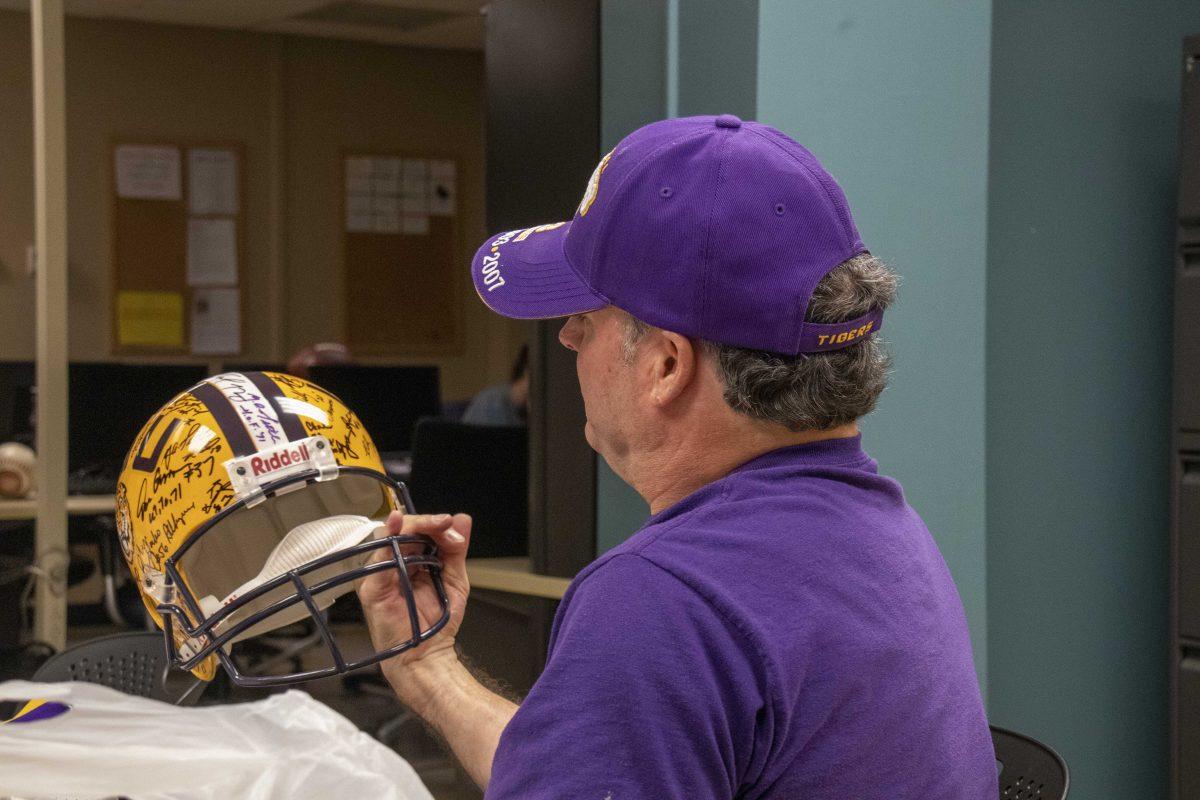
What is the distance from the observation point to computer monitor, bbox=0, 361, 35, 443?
4602 mm

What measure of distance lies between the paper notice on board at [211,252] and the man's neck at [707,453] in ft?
20.0

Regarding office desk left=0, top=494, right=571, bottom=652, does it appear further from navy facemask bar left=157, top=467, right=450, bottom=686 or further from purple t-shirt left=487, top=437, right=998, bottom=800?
purple t-shirt left=487, top=437, right=998, bottom=800

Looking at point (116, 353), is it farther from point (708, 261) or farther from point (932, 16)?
point (708, 261)

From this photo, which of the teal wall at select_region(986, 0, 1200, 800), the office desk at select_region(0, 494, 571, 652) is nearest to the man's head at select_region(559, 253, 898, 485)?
the office desk at select_region(0, 494, 571, 652)

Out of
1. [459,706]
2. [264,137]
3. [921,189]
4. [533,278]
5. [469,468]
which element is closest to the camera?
[533,278]

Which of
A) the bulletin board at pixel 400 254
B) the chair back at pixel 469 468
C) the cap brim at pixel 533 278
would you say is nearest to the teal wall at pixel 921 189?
the cap brim at pixel 533 278

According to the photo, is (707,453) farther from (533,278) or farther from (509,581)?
(509,581)

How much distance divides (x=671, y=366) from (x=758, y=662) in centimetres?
23

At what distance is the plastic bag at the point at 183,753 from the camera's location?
1.31 meters

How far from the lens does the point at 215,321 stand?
21.9 feet

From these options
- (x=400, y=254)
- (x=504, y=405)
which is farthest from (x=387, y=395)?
(x=400, y=254)

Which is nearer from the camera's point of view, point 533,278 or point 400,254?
point 533,278

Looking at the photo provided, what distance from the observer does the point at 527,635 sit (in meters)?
2.52

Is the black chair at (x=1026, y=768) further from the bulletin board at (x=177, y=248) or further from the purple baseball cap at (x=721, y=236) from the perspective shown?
the bulletin board at (x=177, y=248)
